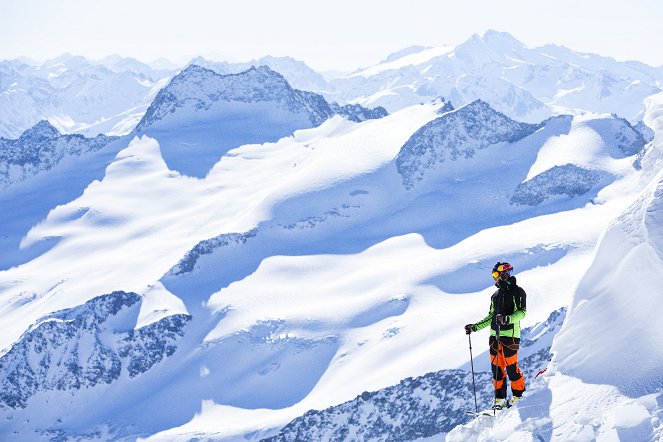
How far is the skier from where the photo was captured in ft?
68.6

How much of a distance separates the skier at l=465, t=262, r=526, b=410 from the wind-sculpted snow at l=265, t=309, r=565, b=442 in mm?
166631

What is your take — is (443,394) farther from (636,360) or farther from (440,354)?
(636,360)

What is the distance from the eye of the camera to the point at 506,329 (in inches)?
838

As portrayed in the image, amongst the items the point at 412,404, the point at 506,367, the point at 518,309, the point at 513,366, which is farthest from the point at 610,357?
the point at 412,404

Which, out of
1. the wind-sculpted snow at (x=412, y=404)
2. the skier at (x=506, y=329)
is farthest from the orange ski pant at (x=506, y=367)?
the wind-sculpted snow at (x=412, y=404)

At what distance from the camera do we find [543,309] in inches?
7530

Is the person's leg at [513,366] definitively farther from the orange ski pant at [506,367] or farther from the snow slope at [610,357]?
the snow slope at [610,357]

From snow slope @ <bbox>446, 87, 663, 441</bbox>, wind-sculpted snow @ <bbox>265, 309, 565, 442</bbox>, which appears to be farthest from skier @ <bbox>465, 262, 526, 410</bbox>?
wind-sculpted snow @ <bbox>265, 309, 565, 442</bbox>

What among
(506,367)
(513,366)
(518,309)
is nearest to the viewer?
(518,309)

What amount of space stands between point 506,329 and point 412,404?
180 m

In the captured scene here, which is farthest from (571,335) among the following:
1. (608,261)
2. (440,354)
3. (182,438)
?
(182,438)

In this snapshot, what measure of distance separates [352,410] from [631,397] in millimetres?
181532

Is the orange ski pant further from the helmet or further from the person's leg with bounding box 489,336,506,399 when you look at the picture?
the helmet

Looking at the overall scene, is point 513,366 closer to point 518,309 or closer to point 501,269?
point 518,309
